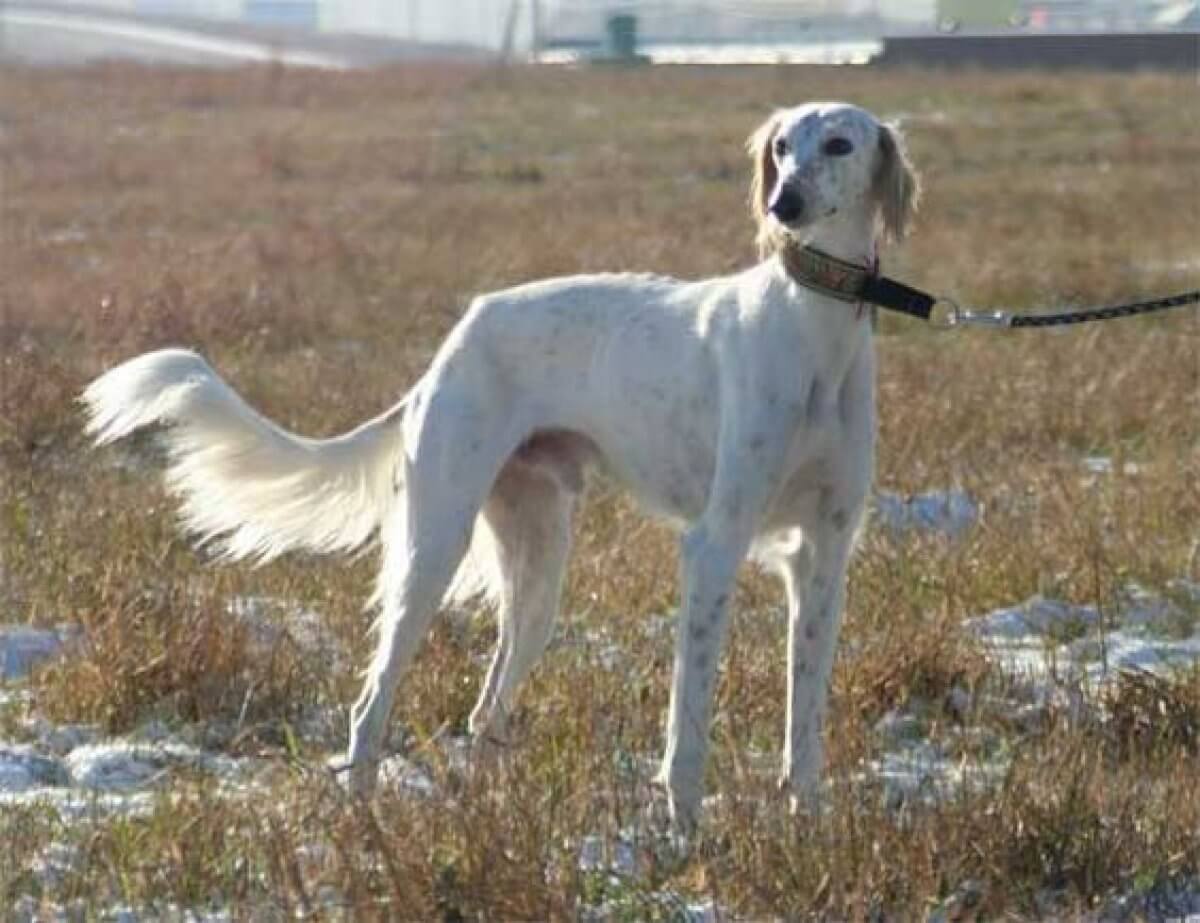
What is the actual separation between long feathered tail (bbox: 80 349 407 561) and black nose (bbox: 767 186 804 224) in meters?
1.24

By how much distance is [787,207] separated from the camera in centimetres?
556

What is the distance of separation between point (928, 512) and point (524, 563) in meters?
2.57

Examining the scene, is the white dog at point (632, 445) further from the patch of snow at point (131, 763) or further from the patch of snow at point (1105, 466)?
the patch of snow at point (1105, 466)

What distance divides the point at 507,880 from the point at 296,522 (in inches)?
80.2

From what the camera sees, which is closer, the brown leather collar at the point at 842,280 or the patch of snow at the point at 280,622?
the brown leather collar at the point at 842,280

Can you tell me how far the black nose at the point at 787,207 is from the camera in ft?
18.2

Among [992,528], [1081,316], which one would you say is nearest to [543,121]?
[992,528]

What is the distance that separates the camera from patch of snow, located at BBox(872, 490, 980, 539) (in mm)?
8516

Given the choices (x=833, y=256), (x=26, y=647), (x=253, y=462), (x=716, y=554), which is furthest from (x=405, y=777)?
(x=26, y=647)

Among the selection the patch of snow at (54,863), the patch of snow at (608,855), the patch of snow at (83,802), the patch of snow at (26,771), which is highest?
the patch of snow at (608,855)

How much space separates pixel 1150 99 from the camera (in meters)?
31.3

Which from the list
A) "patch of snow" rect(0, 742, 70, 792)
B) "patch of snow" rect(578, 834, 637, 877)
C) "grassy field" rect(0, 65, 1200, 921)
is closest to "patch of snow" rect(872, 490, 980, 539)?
"grassy field" rect(0, 65, 1200, 921)

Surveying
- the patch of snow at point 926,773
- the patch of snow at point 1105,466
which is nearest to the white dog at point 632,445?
the patch of snow at point 926,773

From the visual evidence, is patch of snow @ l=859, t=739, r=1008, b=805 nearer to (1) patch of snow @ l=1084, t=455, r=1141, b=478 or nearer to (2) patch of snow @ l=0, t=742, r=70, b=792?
(2) patch of snow @ l=0, t=742, r=70, b=792
